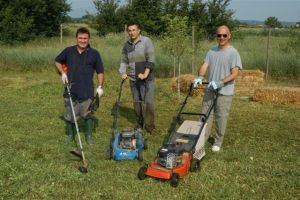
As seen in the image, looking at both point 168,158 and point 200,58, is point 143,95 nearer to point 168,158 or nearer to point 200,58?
point 168,158

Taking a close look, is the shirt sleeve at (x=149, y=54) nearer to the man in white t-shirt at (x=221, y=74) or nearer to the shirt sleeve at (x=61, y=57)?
the man in white t-shirt at (x=221, y=74)

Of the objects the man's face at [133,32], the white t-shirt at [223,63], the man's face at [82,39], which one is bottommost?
the white t-shirt at [223,63]

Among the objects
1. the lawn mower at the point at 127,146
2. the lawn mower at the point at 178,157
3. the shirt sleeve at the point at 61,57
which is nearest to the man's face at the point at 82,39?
the shirt sleeve at the point at 61,57

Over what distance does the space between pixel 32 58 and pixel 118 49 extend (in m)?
3.59

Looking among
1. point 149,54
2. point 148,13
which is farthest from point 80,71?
point 148,13

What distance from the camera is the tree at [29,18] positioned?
26.4 m

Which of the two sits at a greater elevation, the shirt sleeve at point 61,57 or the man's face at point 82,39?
the man's face at point 82,39

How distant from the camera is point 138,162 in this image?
611 centimetres

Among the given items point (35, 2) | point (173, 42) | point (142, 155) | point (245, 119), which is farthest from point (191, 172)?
point (35, 2)

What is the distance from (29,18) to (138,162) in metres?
23.5

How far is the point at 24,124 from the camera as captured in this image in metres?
8.45

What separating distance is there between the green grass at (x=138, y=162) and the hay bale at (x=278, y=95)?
57cm

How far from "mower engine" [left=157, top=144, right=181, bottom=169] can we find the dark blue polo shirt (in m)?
2.04

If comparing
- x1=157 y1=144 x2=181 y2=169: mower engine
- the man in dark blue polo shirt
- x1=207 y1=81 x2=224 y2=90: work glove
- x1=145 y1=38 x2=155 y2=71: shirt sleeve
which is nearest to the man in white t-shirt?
x1=207 y1=81 x2=224 y2=90: work glove
